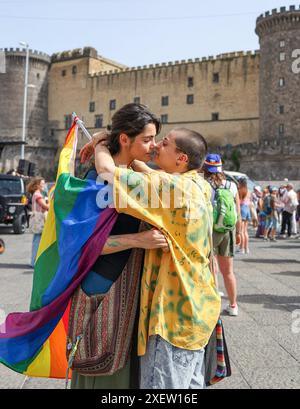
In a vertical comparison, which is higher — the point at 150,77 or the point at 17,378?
the point at 150,77

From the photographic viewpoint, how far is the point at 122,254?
78.9 inches

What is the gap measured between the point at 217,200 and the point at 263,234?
407 inches

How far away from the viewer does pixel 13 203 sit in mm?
14289

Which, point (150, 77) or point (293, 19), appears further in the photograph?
point (150, 77)

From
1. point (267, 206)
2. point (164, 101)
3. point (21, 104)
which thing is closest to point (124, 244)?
point (267, 206)

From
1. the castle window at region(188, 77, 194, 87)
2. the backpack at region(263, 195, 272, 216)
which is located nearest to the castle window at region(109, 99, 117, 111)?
the castle window at region(188, 77, 194, 87)

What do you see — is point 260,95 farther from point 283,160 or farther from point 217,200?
point 217,200

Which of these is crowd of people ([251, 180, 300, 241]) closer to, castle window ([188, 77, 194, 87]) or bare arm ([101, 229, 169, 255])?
bare arm ([101, 229, 169, 255])

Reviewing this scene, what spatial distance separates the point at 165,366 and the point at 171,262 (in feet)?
1.22

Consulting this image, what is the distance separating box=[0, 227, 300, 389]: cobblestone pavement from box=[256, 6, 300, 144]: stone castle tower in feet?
107
